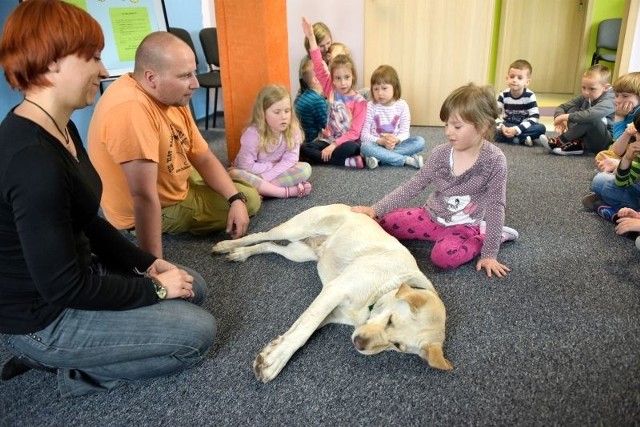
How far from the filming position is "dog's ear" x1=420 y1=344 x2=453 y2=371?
145 cm

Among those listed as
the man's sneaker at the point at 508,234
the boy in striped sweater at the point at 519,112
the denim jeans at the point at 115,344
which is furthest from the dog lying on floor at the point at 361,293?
the boy in striped sweater at the point at 519,112

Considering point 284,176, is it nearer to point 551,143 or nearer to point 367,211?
point 367,211


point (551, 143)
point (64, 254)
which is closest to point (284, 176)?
point (64, 254)

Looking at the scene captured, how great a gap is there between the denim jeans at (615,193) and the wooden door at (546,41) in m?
4.91

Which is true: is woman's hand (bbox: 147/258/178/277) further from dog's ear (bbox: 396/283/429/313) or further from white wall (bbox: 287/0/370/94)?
white wall (bbox: 287/0/370/94)

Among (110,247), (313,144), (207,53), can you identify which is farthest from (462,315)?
(207,53)

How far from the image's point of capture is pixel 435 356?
1460 mm

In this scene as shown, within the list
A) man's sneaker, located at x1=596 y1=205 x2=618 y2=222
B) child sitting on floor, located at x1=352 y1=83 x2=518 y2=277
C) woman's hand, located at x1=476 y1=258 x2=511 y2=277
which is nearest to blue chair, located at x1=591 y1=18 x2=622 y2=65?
man's sneaker, located at x1=596 y1=205 x2=618 y2=222

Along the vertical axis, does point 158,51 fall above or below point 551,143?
above

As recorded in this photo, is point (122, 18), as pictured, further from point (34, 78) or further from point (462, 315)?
point (462, 315)

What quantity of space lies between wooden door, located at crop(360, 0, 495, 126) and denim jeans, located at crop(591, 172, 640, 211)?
8.74 ft

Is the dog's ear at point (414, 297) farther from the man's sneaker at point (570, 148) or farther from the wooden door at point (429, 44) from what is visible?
the wooden door at point (429, 44)

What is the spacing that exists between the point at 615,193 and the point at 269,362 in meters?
2.28

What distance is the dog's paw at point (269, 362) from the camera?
153cm
